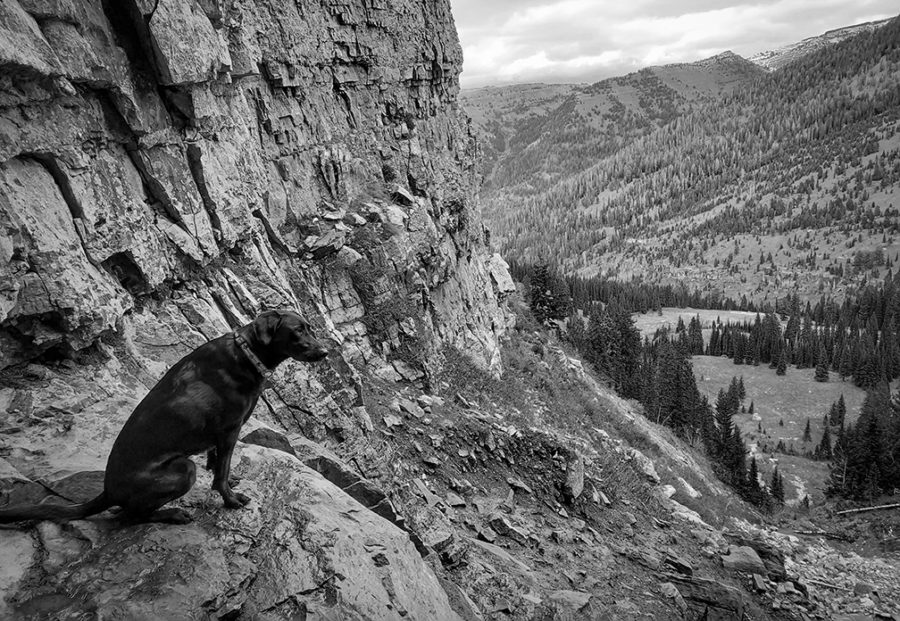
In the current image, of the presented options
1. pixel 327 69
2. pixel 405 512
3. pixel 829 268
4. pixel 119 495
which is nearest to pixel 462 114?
pixel 327 69

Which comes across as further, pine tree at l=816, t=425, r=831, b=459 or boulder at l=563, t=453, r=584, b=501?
pine tree at l=816, t=425, r=831, b=459

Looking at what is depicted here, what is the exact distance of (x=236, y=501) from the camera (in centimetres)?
600

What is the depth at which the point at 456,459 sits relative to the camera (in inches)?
541

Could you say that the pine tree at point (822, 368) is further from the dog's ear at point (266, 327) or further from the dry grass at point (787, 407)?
the dog's ear at point (266, 327)

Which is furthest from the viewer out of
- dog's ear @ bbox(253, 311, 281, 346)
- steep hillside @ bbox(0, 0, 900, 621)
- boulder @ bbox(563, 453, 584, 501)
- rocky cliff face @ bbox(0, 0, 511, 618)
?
boulder @ bbox(563, 453, 584, 501)

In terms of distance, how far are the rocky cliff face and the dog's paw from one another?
278mm

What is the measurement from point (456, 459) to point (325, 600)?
330 inches

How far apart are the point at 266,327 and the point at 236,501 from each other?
80.9 inches

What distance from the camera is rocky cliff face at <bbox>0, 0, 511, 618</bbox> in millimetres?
6559

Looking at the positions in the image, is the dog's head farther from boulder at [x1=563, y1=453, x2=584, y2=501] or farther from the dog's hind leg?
boulder at [x1=563, y1=453, x2=584, y2=501]

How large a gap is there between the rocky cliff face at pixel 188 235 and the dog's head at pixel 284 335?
2.05 m

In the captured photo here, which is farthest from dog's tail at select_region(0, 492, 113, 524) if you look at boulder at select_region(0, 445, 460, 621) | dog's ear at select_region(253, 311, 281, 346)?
dog's ear at select_region(253, 311, 281, 346)

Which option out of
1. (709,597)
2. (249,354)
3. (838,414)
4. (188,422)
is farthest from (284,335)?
(838,414)

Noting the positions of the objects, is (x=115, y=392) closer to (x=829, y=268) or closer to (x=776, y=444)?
(x=776, y=444)
